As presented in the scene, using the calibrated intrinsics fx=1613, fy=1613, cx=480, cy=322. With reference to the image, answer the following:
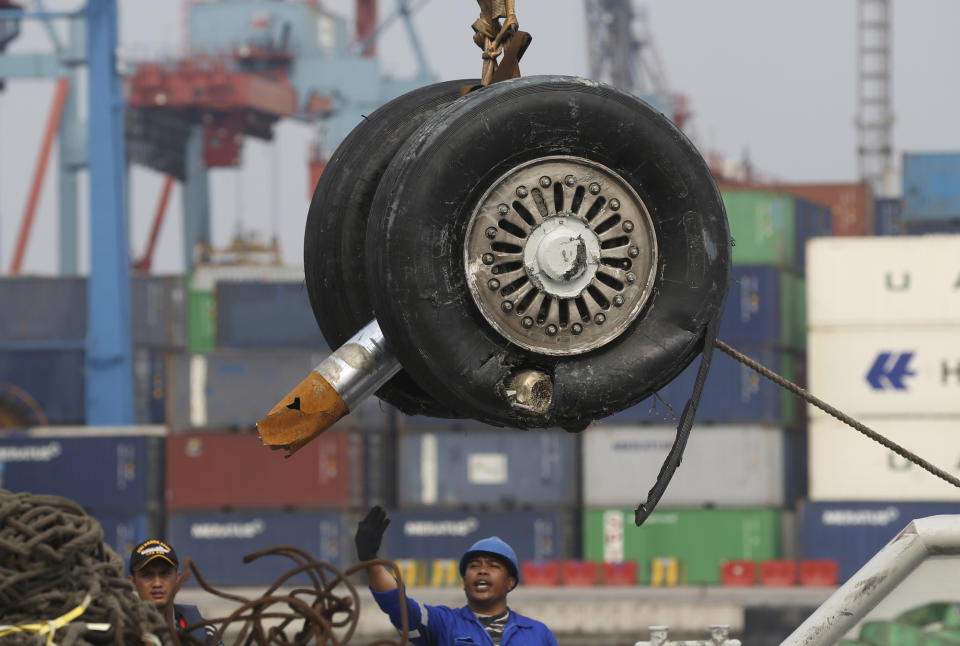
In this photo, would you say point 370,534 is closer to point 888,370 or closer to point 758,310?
point 888,370

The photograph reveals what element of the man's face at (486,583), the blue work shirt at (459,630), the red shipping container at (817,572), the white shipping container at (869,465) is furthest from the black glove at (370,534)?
the red shipping container at (817,572)

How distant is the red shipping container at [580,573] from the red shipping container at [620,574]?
1.56 feet

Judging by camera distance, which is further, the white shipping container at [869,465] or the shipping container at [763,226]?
the shipping container at [763,226]

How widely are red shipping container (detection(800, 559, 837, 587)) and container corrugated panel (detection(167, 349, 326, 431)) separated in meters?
17.3

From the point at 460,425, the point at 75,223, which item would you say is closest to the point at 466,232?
the point at 460,425

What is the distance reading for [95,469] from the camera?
5350 cm

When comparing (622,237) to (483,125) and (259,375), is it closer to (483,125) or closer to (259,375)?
(483,125)

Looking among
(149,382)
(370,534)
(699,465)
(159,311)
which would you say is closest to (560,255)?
(370,534)

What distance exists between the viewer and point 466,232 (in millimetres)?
5105

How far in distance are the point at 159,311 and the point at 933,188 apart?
30.7 m

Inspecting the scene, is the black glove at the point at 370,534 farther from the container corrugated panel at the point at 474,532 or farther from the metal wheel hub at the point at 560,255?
Answer: the container corrugated panel at the point at 474,532

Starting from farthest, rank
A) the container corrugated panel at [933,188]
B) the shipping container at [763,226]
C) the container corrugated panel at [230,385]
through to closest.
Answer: the container corrugated panel at [933,188], the shipping container at [763,226], the container corrugated panel at [230,385]

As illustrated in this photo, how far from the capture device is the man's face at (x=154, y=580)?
20.0ft

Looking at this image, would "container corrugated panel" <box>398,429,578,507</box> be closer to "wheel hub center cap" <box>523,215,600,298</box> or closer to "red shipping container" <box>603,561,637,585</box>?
"red shipping container" <box>603,561,637,585</box>
